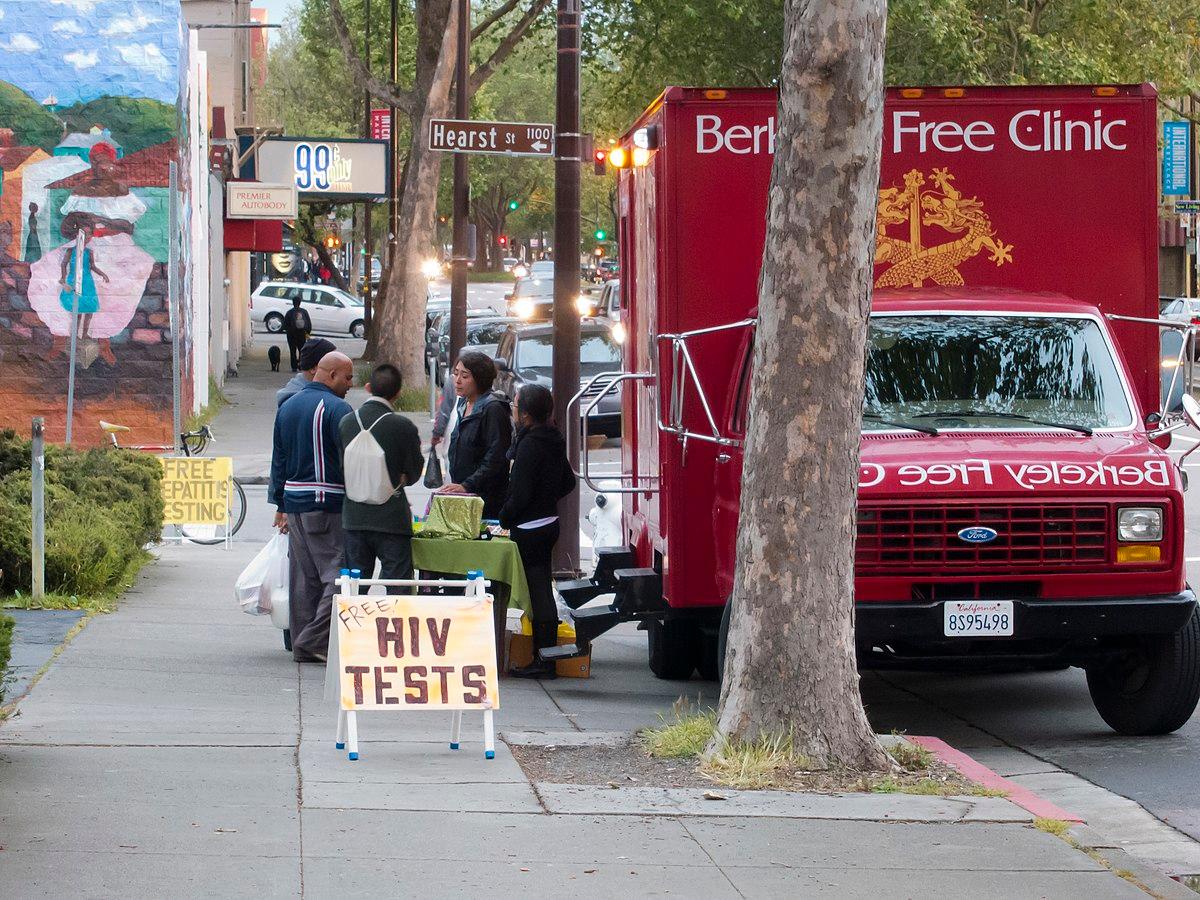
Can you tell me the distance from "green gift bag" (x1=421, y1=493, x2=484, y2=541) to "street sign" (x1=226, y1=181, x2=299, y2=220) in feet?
83.0

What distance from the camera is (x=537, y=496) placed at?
1023 cm

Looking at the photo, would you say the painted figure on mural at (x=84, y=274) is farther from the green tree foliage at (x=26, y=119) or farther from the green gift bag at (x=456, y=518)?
the green gift bag at (x=456, y=518)

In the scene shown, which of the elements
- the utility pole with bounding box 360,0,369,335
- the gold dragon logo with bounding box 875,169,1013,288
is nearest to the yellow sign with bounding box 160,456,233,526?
the gold dragon logo with bounding box 875,169,1013,288

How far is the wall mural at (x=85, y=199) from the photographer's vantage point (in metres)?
22.8

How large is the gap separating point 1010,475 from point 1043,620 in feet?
2.30

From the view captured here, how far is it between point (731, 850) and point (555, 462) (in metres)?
4.39

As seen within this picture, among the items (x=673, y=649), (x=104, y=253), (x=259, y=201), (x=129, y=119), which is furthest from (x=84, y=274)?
(x=673, y=649)

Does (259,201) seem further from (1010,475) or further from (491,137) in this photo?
(1010,475)

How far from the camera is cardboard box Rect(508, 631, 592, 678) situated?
10531 millimetres

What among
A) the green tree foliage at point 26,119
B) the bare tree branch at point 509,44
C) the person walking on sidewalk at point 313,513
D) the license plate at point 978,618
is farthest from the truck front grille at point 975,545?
the bare tree branch at point 509,44

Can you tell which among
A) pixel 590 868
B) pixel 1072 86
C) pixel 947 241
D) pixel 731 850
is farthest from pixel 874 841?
pixel 1072 86

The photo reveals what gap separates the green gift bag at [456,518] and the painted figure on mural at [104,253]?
1421cm

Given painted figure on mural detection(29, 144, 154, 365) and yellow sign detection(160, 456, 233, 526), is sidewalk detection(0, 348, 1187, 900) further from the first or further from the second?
painted figure on mural detection(29, 144, 154, 365)

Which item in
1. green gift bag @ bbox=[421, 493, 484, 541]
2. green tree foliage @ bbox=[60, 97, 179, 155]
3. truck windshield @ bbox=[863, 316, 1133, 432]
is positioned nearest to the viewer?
truck windshield @ bbox=[863, 316, 1133, 432]
